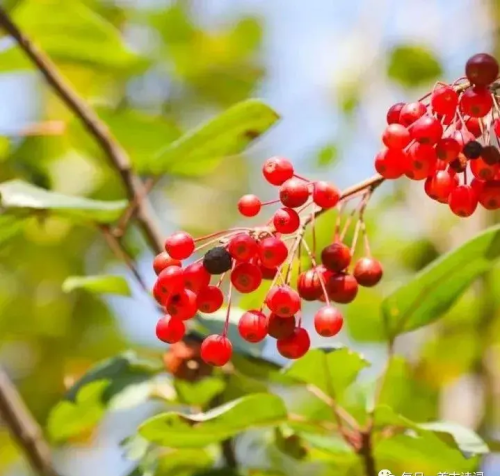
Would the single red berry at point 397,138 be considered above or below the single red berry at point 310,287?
above

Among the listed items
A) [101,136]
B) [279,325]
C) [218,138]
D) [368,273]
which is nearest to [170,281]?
[279,325]

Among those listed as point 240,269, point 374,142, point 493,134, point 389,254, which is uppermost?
point 493,134

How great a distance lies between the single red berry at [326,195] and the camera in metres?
0.96

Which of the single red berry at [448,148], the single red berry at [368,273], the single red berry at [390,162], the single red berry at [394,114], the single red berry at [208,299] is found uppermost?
the single red berry at [394,114]

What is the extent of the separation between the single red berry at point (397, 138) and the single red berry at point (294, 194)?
10 cm

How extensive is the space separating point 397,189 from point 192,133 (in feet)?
4.55

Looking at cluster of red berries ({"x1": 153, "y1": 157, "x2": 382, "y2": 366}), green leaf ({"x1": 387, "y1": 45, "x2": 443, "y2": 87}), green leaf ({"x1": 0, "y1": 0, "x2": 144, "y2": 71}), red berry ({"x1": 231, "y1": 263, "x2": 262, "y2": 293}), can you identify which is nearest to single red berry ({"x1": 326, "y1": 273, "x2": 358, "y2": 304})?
cluster of red berries ({"x1": 153, "y1": 157, "x2": 382, "y2": 366})

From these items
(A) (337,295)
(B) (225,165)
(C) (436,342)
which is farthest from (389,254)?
(A) (337,295)

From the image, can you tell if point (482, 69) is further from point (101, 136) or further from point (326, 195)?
point (101, 136)

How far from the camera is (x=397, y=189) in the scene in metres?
2.62

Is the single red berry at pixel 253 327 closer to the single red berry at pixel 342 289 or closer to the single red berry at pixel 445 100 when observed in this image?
the single red berry at pixel 342 289

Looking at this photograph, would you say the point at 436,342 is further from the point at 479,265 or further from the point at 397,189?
the point at 479,265

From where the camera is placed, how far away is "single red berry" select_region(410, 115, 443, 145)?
92 centimetres

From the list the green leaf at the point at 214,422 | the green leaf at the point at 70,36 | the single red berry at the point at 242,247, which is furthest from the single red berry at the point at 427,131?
the green leaf at the point at 70,36
